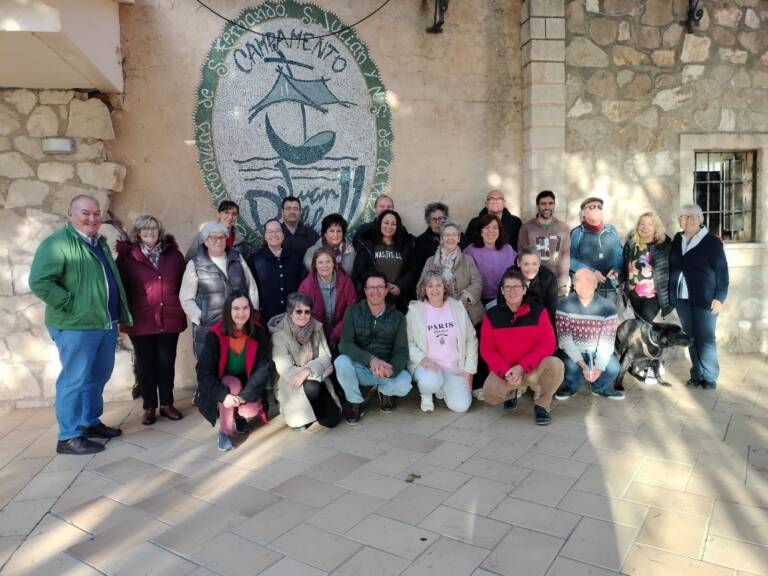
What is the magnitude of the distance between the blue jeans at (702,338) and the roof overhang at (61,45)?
4.95m

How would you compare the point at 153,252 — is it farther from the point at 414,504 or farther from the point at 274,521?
the point at 414,504

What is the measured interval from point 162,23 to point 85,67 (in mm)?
974

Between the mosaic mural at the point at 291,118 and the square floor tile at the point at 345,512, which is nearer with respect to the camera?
the square floor tile at the point at 345,512

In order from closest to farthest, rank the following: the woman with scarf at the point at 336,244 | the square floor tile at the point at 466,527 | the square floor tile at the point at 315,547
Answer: the square floor tile at the point at 315,547 < the square floor tile at the point at 466,527 < the woman with scarf at the point at 336,244

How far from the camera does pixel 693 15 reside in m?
5.68

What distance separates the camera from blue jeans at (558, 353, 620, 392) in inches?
171

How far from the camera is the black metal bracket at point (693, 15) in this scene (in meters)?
5.64

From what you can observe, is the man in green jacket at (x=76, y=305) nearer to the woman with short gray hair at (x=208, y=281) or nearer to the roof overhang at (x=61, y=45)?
the woman with short gray hair at (x=208, y=281)

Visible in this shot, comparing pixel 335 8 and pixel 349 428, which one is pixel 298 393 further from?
pixel 335 8

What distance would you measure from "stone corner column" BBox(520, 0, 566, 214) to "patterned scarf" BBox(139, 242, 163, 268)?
341 centimetres

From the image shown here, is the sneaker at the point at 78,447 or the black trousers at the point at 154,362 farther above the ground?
the black trousers at the point at 154,362

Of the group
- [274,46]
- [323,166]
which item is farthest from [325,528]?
[274,46]

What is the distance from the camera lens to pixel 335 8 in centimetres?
524

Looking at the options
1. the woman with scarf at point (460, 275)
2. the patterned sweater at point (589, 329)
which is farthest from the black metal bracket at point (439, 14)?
the patterned sweater at point (589, 329)
